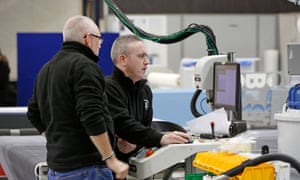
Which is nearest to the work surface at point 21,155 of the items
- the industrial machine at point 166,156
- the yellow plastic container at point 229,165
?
the industrial machine at point 166,156

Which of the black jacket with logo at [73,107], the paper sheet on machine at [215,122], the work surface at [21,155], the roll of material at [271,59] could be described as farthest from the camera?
the roll of material at [271,59]

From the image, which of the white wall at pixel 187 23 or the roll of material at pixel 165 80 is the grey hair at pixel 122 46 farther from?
the white wall at pixel 187 23

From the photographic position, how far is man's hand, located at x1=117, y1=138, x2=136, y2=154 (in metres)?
3.82

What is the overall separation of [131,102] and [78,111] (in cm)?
57

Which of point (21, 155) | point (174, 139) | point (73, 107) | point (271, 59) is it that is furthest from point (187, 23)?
point (73, 107)

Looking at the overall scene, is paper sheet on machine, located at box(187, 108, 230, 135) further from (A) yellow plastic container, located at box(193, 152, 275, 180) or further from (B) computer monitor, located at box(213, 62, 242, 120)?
(A) yellow plastic container, located at box(193, 152, 275, 180)

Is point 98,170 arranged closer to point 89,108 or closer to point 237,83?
point 89,108

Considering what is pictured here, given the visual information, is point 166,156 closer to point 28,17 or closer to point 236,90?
point 236,90

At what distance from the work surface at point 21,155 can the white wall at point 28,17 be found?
5192 mm

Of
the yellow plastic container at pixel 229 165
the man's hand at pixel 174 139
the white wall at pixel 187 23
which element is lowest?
the yellow plastic container at pixel 229 165

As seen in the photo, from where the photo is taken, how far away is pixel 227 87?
392cm

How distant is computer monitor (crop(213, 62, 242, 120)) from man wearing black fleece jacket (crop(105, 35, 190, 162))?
36cm

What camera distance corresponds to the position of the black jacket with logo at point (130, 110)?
3.66 m

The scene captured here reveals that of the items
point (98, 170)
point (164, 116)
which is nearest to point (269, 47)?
point (164, 116)
